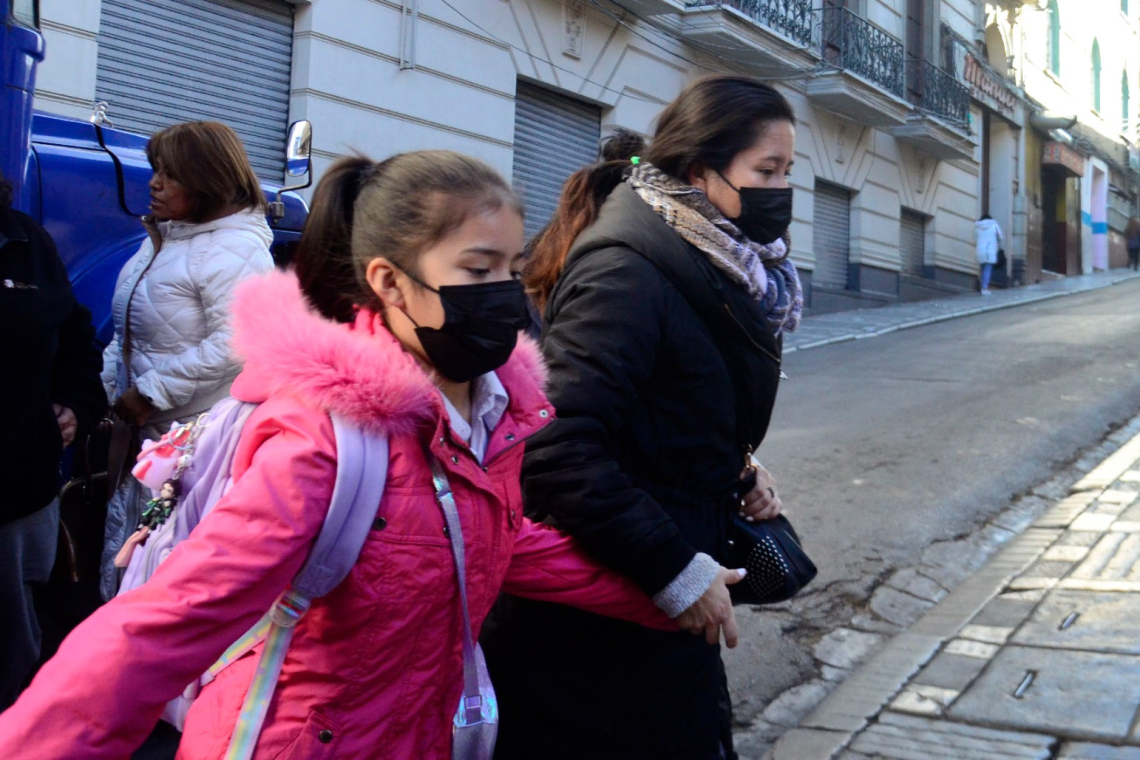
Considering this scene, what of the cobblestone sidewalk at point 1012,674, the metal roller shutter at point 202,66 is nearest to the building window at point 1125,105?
the metal roller shutter at point 202,66

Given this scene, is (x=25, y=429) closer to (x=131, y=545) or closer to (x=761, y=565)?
(x=131, y=545)

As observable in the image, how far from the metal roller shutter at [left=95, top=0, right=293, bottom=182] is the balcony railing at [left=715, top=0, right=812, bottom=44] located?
794cm

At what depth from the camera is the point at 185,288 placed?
3.43 m

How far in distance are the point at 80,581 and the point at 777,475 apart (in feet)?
15.4

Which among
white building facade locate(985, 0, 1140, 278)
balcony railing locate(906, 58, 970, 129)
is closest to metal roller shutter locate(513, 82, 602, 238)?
balcony railing locate(906, 58, 970, 129)

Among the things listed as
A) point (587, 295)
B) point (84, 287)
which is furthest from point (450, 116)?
point (587, 295)

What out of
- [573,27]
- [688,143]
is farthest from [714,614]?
[573,27]

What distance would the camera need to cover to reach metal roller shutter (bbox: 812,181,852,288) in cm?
1986

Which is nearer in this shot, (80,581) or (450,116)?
(80,581)

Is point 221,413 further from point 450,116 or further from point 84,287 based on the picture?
point 450,116

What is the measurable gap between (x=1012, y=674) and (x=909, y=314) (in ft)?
50.6

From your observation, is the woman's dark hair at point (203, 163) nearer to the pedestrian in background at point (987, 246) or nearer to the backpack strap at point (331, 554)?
the backpack strap at point (331, 554)

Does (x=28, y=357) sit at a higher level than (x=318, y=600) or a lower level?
higher

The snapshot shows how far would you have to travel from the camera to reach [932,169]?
2409 centimetres
